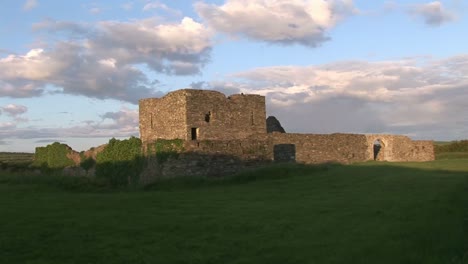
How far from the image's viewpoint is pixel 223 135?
28406 mm

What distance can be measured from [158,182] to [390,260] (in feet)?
50.1

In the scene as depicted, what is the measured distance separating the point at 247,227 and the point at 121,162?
60.5ft

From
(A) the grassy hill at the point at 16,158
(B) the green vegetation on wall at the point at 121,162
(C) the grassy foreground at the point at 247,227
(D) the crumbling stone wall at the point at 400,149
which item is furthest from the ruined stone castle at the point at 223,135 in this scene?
(A) the grassy hill at the point at 16,158

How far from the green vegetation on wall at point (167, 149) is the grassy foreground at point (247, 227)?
310 inches

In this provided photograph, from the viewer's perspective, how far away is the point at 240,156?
2552 cm

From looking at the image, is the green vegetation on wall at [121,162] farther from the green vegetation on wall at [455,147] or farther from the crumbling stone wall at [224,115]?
the green vegetation on wall at [455,147]

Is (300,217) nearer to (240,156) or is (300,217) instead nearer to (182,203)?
A: (182,203)

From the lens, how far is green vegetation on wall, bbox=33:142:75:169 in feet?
109

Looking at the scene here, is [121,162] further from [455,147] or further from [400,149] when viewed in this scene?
[455,147]

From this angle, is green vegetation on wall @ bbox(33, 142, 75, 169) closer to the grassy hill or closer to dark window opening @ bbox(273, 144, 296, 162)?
dark window opening @ bbox(273, 144, 296, 162)

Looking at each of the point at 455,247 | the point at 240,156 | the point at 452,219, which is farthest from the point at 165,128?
the point at 455,247

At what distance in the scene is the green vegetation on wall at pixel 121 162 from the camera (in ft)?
86.8

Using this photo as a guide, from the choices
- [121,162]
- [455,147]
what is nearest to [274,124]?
[121,162]

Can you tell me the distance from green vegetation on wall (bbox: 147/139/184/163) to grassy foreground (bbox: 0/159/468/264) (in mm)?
7887
